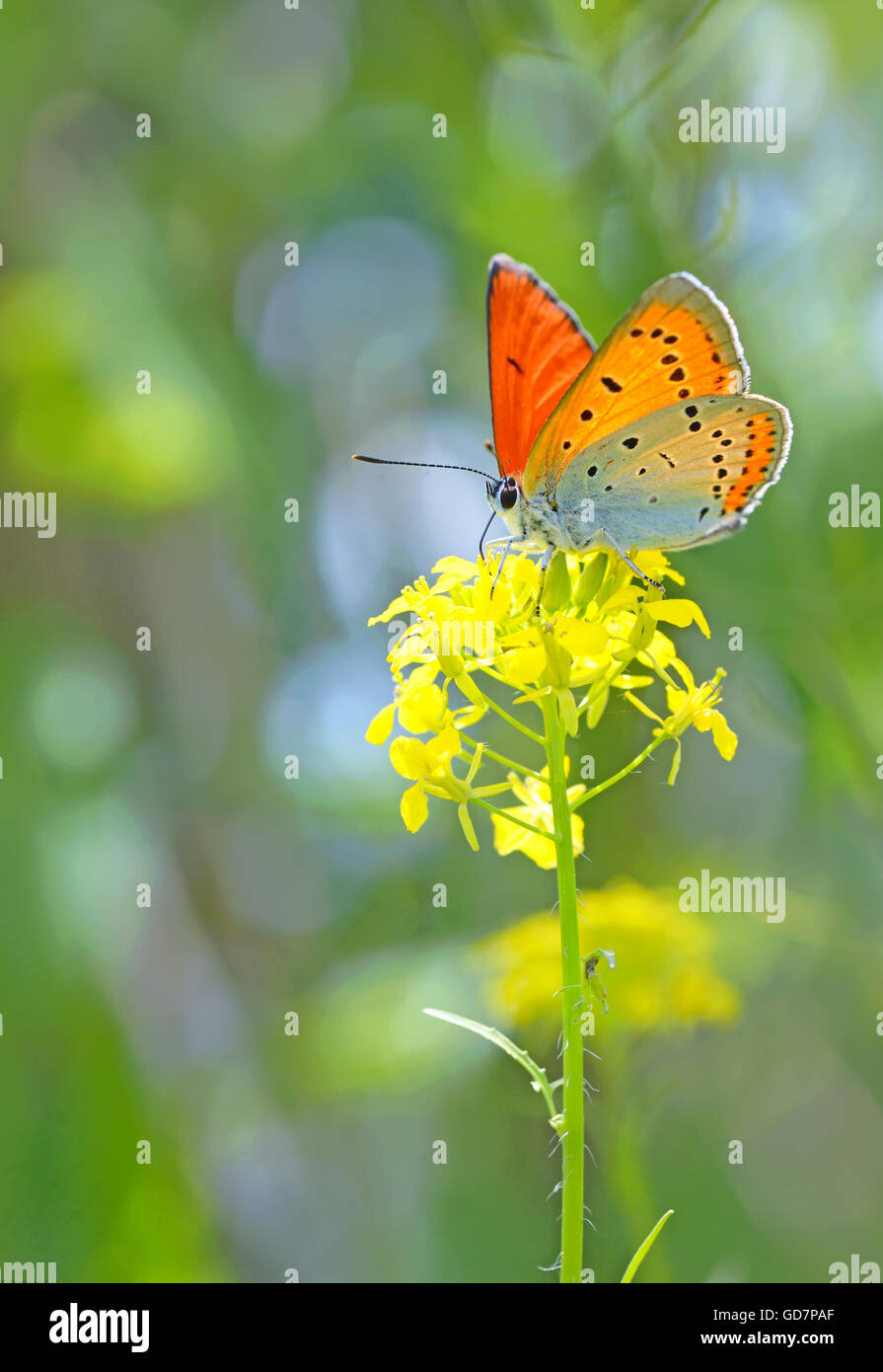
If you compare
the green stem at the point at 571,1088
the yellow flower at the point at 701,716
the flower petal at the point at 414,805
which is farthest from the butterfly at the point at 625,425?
the green stem at the point at 571,1088

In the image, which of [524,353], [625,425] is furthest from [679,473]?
[524,353]

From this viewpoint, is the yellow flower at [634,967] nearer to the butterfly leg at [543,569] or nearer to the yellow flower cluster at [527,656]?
the yellow flower cluster at [527,656]

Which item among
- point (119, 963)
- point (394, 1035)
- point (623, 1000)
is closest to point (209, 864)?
point (119, 963)

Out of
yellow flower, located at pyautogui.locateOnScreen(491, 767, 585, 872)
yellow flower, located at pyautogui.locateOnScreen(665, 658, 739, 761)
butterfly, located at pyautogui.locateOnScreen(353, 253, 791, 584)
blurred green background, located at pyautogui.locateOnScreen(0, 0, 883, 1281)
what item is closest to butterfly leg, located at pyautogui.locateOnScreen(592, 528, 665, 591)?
butterfly, located at pyautogui.locateOnScreen(353, 253, 791, 584)

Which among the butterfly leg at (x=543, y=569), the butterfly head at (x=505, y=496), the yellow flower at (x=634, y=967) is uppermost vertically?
the butterfly head at (x=505, y=496)

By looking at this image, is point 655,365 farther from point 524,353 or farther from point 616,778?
point 616,778

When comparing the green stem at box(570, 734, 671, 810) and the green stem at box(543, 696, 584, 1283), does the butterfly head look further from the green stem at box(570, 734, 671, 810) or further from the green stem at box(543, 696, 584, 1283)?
the green stem at box(543, 696, 584, 1283)
